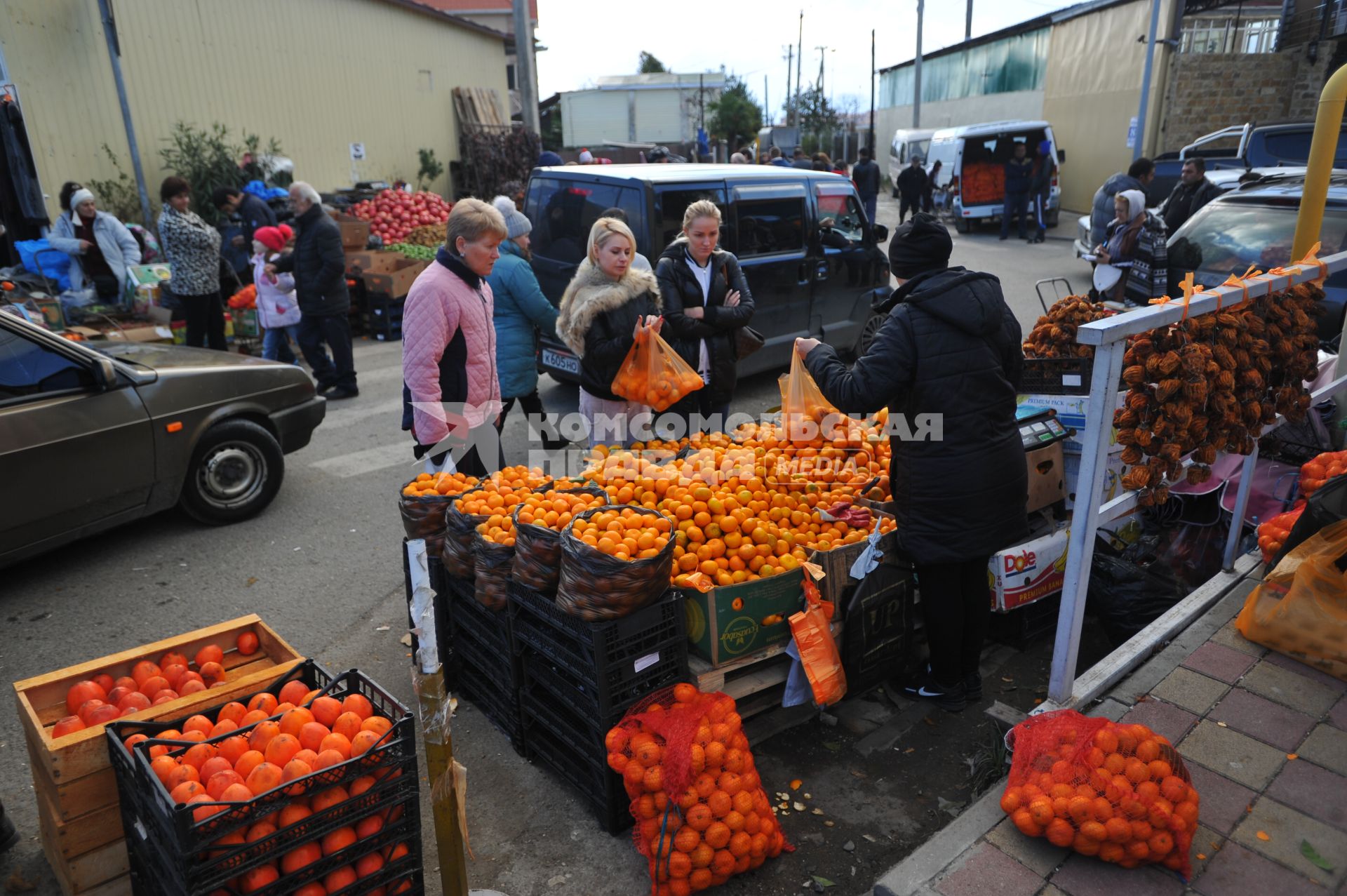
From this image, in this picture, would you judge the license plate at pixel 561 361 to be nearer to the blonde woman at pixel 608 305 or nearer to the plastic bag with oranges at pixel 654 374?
the blonde woman at pixel 608 305

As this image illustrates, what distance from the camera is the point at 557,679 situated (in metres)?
3.28

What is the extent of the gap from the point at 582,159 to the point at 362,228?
10.3m

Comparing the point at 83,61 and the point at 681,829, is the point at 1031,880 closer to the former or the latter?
the point at 681,829

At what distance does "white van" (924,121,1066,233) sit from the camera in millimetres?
21281

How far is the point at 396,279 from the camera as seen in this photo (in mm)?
11398

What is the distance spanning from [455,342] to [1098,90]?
2734cm

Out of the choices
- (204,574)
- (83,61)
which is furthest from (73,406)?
(83,61)

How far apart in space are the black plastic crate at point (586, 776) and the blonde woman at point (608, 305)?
7.21 ft

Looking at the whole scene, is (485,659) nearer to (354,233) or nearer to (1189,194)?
(354,233)

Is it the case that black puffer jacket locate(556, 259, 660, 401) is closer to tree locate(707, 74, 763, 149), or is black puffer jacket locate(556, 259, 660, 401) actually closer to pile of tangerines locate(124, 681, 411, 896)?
pile of tangerines locate(124, 681, 411, 896)

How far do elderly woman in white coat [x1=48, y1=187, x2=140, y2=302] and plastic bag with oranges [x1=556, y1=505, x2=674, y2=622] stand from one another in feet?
30.2

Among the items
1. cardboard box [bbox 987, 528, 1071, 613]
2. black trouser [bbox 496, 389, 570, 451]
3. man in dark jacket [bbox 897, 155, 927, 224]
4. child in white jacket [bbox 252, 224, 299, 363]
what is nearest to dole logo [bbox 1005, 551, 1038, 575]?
cardboard box [bbox 987, 528, 1071, 613]

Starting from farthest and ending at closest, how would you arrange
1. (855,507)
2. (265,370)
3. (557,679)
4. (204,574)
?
(265,370) → (204,574) → (855,507) → (557,679)

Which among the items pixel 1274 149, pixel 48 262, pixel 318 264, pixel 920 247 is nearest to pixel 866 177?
pixel 1274 149
